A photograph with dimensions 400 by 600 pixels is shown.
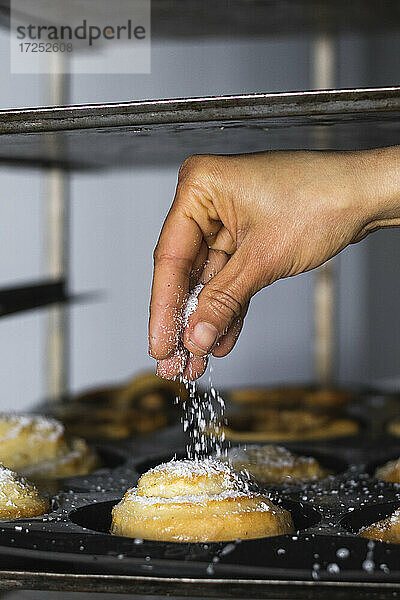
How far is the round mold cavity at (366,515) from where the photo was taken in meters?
1.41

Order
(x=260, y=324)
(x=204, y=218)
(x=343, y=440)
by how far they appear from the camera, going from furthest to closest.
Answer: (x=260, y=324)
(x=343, y=440)
(x=204, y=218)

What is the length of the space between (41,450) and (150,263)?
2462 mm

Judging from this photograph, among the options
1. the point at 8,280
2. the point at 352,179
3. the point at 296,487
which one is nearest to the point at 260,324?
the point at 8,280

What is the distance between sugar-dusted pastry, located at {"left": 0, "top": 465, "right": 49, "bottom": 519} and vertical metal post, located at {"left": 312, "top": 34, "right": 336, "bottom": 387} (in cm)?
195

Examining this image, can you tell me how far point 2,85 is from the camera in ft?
11.6

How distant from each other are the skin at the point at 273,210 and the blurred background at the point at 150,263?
6.18 feet

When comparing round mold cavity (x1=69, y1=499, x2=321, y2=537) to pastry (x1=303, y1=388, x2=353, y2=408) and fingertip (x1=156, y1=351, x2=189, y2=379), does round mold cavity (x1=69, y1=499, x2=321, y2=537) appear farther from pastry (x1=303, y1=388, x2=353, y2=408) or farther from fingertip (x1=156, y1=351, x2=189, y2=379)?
pastry (x1=303, y1=388, x2=353, y2=408)

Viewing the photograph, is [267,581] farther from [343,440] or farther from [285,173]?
[343,440]

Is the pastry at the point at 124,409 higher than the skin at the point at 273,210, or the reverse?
the skin at the point at 273,210

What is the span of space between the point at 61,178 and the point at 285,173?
1652 mm

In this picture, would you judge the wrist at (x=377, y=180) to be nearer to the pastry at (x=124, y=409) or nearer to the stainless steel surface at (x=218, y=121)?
the stainless steel surface at (x=218, y=121)

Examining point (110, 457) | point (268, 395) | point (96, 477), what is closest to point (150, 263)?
point (268, 395)

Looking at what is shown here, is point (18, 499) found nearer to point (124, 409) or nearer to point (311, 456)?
point (311, 456)

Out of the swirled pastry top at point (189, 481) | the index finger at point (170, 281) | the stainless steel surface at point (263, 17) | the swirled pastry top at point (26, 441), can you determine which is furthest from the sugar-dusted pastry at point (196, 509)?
the stainless steel surface at point (263, 17)
